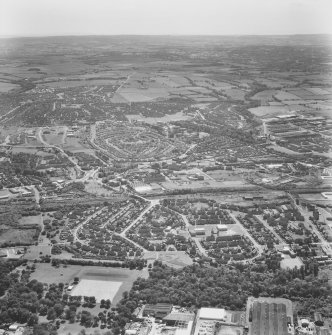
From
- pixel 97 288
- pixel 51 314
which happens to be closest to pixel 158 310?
pixel 97 288

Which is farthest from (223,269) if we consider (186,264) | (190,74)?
(190,74)

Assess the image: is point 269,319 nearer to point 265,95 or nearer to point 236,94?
point 265,95

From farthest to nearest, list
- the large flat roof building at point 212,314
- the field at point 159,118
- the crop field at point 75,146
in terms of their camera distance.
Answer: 1. the field at point 159,118
2. the crop field at point 75,146
3. the large flat roof building at point 212,314

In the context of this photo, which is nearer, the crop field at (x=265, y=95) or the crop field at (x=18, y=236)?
the crop field at (x=18, y=236)

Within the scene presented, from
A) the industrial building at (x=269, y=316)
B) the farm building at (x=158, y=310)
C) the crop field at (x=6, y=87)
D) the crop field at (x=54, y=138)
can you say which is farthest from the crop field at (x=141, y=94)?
the industrial building at (x=269, y=316)

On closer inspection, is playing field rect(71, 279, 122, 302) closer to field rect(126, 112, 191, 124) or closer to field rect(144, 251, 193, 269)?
field rect(144, 251, 193, 269)

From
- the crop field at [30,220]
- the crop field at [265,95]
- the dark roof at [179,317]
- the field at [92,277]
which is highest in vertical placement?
the crop field at [265,95]

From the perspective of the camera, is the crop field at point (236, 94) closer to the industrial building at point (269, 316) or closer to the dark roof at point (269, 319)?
the industrial building at point (269, 316)

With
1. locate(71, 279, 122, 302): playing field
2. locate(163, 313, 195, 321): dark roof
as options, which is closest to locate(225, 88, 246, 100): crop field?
locate(71, 279, 122, 302): playing field
